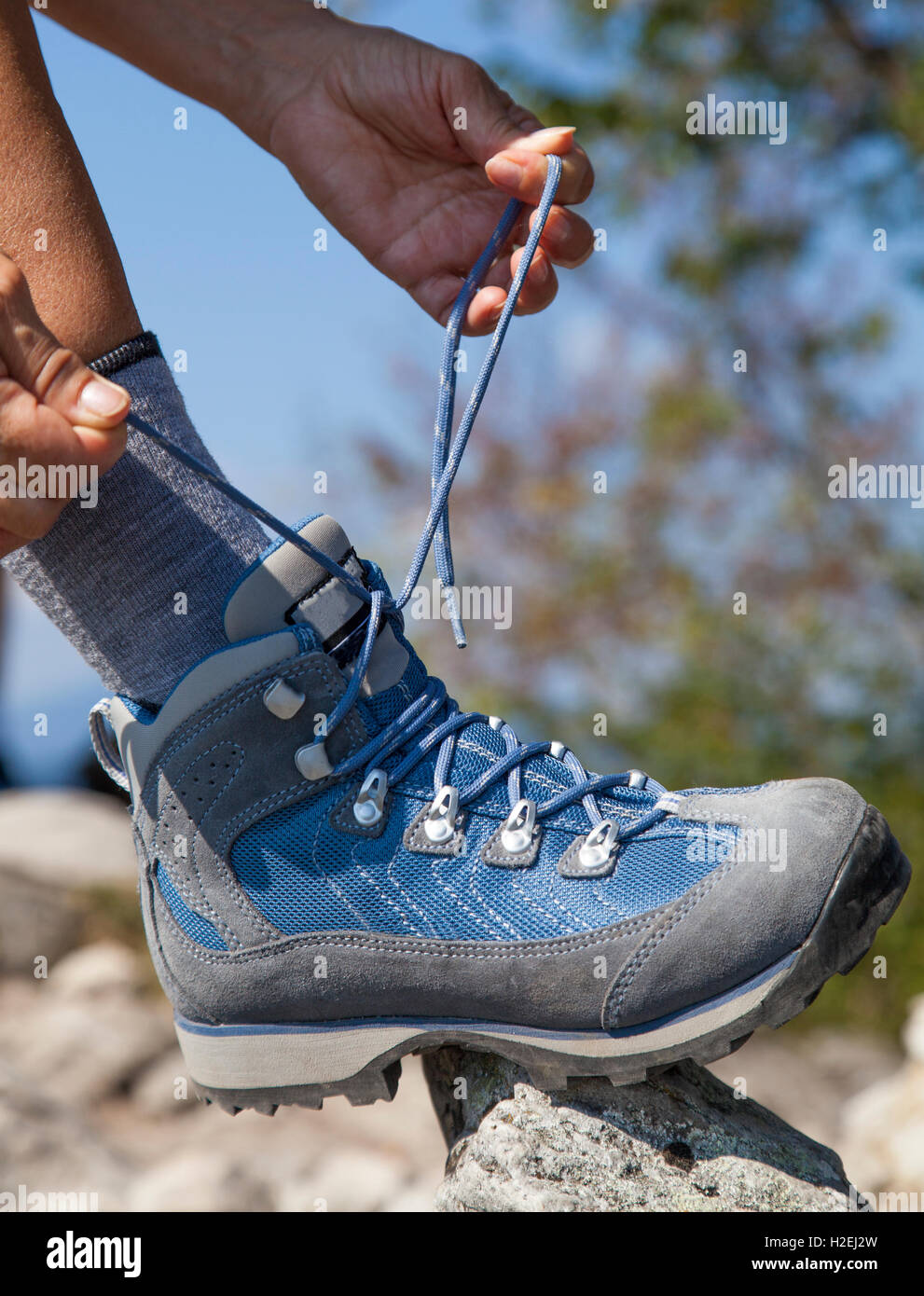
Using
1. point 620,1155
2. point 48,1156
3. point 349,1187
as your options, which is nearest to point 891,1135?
point 349,1187

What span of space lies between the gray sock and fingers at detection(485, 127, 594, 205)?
571mm

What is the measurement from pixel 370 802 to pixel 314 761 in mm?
94

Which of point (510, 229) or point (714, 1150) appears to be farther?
point (510, 229)

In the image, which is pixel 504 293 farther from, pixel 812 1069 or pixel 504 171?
pixel 812 1069

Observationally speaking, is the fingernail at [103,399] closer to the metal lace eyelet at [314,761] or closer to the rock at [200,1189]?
the metal lace eyelet at [314,761]

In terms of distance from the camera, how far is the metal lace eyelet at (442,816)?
146 centimetres

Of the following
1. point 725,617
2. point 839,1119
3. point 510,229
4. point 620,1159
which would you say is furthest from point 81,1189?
point 725,617

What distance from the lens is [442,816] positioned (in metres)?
1.47

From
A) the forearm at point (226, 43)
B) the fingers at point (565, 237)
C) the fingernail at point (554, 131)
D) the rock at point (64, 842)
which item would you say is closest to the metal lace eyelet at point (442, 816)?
the fingers at point (565, 237)

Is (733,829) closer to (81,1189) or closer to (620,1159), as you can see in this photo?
(620,1159)
